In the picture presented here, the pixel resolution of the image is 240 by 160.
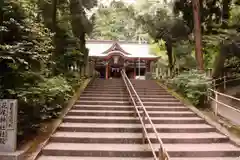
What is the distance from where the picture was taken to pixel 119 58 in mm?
22781

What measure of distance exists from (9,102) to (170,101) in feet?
18.8

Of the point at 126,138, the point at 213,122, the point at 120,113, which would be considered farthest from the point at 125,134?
the point at 213,122

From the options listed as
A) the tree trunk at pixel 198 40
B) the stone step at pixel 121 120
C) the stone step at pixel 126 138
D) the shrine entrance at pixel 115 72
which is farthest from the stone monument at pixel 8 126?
the shrine entrance at pixel 115 72

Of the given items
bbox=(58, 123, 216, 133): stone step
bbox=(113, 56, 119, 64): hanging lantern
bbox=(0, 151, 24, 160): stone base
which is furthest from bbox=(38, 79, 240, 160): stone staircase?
bbox=(113, 56, 119, 64): hanging lantern

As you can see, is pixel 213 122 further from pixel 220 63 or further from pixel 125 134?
pixel 220 63

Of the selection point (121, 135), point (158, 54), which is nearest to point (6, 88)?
point (121, 135)

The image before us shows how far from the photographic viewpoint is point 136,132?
6.16 meters

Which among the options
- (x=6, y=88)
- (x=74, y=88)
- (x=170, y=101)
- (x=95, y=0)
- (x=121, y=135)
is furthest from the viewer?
(x=95, y=0)

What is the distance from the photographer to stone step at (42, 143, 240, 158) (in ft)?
16.4

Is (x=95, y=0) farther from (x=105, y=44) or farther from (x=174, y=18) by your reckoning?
(x=105, y=44)

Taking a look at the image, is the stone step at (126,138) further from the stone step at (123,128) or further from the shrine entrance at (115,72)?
the shrine entrance at (115,72)

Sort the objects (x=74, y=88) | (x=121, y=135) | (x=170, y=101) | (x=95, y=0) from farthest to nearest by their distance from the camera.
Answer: (x=95, y=0) < (x=74, y=88) < (x=170, y=101) < (x=121, y=135)

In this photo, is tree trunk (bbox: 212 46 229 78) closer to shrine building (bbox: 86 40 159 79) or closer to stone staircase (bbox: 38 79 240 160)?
stone staircase (bbox: 38 79 240 160)

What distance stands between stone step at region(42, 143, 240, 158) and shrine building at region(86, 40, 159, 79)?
1636 cm
